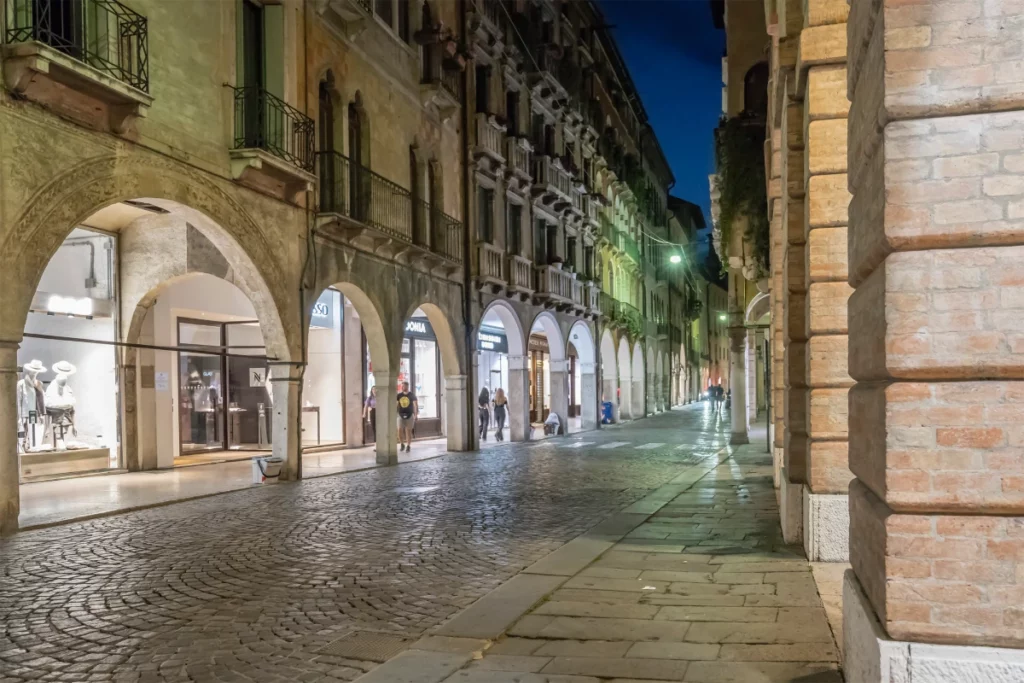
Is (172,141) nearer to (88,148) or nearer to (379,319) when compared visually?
(88,148)

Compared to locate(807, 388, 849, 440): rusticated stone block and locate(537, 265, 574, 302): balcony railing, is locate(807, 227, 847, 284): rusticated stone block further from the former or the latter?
locate(537, 265, 574, 302): balcony railing

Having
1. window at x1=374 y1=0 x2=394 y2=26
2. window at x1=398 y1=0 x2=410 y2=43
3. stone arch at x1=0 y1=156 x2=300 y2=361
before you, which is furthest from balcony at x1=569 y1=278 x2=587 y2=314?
stone arch at x1=0 y1=156 x2=300 y2=361

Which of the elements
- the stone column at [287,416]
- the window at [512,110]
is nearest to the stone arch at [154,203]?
the stone column at [287,416]

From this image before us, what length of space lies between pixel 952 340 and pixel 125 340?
52.3 feet

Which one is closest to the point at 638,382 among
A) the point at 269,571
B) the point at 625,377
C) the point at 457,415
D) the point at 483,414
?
the point at 625,377

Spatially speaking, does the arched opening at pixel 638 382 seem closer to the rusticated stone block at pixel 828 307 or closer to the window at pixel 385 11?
the window at pixel 385 11

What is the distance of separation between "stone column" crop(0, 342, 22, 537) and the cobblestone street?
0.35 meters

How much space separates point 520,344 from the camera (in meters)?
26.8

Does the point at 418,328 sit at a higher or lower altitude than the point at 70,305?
lower

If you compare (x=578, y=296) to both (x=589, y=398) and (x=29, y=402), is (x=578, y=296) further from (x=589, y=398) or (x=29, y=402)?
(x=29, y=402)

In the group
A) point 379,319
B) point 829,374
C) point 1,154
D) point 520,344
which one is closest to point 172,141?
point 1,154

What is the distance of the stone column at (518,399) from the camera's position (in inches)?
1043

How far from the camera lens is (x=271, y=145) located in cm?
1497

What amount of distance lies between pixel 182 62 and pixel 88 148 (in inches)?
98.0
